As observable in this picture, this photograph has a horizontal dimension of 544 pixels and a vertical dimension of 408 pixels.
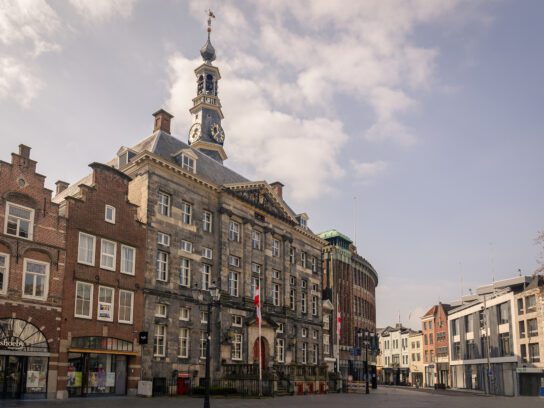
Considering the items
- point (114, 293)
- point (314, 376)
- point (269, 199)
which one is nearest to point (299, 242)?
point (269, 199)

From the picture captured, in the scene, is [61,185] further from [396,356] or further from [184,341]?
[396,356]

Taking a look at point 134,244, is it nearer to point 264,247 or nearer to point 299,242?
point 264,247

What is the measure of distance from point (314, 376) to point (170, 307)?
50.1 feet

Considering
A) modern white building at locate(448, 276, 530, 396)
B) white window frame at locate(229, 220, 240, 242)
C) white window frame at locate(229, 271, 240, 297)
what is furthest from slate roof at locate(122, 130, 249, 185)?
modern white building at locate(448, 276, 530, 396)

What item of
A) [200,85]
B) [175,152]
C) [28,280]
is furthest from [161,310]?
[200,85]

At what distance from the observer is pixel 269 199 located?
53844mm

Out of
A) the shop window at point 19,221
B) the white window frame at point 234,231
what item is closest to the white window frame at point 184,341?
the white window frame at point 234,231

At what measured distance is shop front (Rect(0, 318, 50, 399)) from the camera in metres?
29.1

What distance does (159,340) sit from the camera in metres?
39.3

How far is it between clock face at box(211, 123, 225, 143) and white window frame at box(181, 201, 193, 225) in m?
23.2

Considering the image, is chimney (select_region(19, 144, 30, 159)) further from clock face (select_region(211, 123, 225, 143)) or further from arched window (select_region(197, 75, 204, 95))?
arched window (select_region(197, 75, 204, 95))

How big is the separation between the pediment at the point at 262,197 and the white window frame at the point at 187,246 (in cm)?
631

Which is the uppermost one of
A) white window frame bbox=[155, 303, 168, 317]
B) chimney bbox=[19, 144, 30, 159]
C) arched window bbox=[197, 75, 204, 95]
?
arched window bbox=[197, 75, 204, 95]

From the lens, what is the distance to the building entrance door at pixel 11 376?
29.0 m
